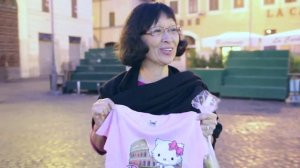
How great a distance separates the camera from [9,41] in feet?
81.8

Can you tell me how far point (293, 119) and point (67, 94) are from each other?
9441 millimetres

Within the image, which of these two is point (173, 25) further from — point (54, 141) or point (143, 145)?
Answer: point (54, 141)

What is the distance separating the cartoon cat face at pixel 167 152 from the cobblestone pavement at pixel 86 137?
3462 millimetres

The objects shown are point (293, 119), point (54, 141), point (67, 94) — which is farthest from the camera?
point (67, 94)

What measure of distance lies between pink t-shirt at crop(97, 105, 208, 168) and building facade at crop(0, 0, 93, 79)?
70.9ft

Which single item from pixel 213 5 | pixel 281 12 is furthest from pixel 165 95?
pixel 213 5

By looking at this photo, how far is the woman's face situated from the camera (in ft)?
6.62

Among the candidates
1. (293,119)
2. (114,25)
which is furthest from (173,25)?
(114,25)

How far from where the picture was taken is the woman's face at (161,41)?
202 centimetres

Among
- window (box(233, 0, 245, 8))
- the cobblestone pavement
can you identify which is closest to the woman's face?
the cobblestone pavement

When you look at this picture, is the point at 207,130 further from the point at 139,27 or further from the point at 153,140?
the point at 139,27

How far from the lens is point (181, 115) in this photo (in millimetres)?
1979

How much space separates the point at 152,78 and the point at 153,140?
320 millimetres

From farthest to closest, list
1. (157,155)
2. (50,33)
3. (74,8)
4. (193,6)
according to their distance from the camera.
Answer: (193,6) < (74,8) < (50,33) < (157,155)
